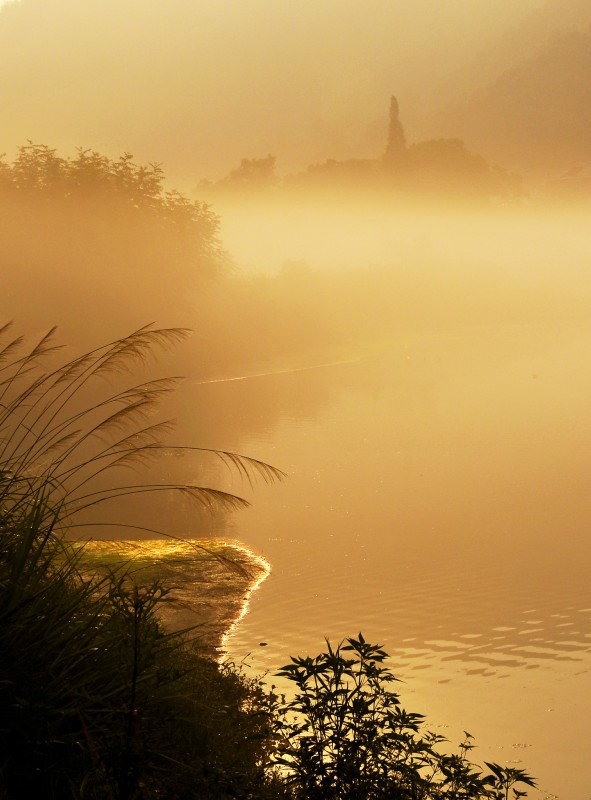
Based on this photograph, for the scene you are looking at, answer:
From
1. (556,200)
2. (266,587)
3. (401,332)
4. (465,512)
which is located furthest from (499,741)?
(556,200)

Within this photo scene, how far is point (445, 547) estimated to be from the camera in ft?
62.2

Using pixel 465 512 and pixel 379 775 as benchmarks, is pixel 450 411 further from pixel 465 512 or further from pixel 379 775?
pixel 379 775

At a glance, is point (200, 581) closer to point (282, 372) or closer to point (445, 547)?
point (445, 547)

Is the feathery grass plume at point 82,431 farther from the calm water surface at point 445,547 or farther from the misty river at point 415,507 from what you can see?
the calm water surface at point 445,547

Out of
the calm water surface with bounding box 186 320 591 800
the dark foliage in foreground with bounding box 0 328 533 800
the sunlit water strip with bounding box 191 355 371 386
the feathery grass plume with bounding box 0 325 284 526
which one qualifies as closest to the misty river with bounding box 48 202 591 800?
the calm water surface with bounding box 186 320 591 800

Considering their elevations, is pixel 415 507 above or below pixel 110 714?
above

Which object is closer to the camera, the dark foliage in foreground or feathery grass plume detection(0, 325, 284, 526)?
the dark foliage in foreground

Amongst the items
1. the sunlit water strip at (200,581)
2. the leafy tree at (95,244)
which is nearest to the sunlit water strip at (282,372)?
the leafy tree at (95,244)

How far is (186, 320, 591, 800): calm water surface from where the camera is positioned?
38.0 feet

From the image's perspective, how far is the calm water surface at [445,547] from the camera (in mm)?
11578

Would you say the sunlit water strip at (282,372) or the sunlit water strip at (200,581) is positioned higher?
the sunlit water strip at (282,372)

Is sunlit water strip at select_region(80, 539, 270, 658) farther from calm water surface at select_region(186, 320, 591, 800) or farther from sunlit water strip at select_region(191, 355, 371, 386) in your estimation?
sunlit water strip at select_region(191, 355, 371, 386)

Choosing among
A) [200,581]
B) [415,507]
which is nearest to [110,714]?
[200,581]

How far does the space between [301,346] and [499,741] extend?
5246cm
